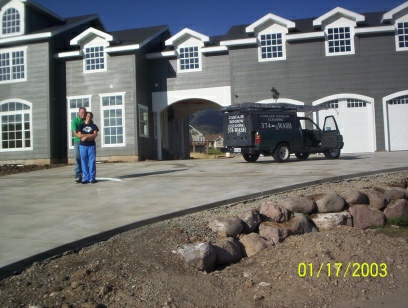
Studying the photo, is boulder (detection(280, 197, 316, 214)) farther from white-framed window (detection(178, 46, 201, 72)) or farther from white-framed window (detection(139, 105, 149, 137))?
white-framed window (detection(178, 46, 201, 72))

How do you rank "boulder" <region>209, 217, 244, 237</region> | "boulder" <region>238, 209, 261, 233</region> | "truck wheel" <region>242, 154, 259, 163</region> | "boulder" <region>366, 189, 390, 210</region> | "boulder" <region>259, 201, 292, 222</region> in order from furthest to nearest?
"truck wheel" <region>242, 154, 259, 163</region>, "boulder" <region>366, 189, 390, 210</region>, "boulder" <region>259, 201, 292, 222</region>, "boulder" <region>238, 209, 261, 233</region>, "boulder" <region>209, 217, 244, 237</region>

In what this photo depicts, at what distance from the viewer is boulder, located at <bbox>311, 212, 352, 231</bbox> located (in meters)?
6.79

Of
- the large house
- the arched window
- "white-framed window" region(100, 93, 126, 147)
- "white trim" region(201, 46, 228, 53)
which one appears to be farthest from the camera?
the arched window

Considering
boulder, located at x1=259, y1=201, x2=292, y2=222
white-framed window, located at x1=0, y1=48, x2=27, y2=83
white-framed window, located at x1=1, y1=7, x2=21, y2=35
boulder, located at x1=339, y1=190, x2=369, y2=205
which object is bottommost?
boulder, located at x1=259, y1=201, x2=292, y2=222

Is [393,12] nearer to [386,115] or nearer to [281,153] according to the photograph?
[386,115]

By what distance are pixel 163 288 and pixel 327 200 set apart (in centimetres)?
369

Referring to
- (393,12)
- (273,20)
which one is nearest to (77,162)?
(273,20)

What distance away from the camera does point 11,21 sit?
22.2 m

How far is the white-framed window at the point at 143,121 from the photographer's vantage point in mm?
21345

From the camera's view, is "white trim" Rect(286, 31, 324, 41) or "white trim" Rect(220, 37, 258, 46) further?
"white trim" Rect(220, 37, 258, 46)

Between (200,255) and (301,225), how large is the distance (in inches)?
80.2
